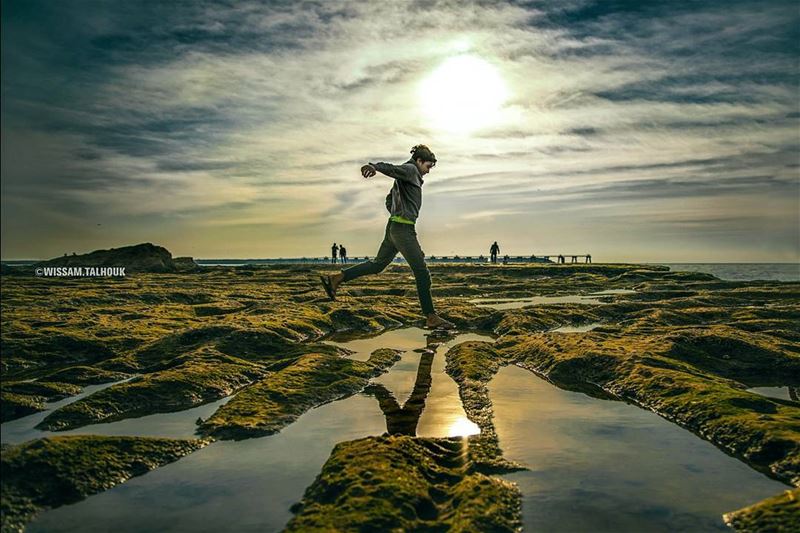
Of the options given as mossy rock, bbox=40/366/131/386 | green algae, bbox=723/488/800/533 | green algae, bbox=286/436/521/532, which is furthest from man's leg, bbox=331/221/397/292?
green algae, bbox=723/488/800/533

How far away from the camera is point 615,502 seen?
13.1 feet

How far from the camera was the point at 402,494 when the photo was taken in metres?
3.99

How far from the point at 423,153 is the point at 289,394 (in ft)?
23.3

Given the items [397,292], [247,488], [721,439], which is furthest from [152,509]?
[397,292]

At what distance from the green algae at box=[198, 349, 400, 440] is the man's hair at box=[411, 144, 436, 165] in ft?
16.7

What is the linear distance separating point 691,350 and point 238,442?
7.85 metres

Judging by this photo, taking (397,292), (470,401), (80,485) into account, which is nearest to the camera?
(80,485)

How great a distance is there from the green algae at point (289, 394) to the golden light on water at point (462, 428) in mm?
1778

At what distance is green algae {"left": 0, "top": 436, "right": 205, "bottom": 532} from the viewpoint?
153 inches

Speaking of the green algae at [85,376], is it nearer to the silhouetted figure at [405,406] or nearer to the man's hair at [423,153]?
the silhouetted figure at [405,406]

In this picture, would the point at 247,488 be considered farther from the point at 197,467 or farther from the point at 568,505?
the point at 568,505

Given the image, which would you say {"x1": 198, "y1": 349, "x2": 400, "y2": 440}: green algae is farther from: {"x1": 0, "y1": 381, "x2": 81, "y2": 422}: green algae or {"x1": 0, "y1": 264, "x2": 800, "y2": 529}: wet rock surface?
{"x1": 0, "y1": 381, "x2": 81, "y2": 422}: green algae

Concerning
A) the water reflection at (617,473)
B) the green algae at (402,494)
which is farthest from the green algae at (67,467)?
the water reflection at (617,473)

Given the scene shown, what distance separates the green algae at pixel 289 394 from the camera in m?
5.71
